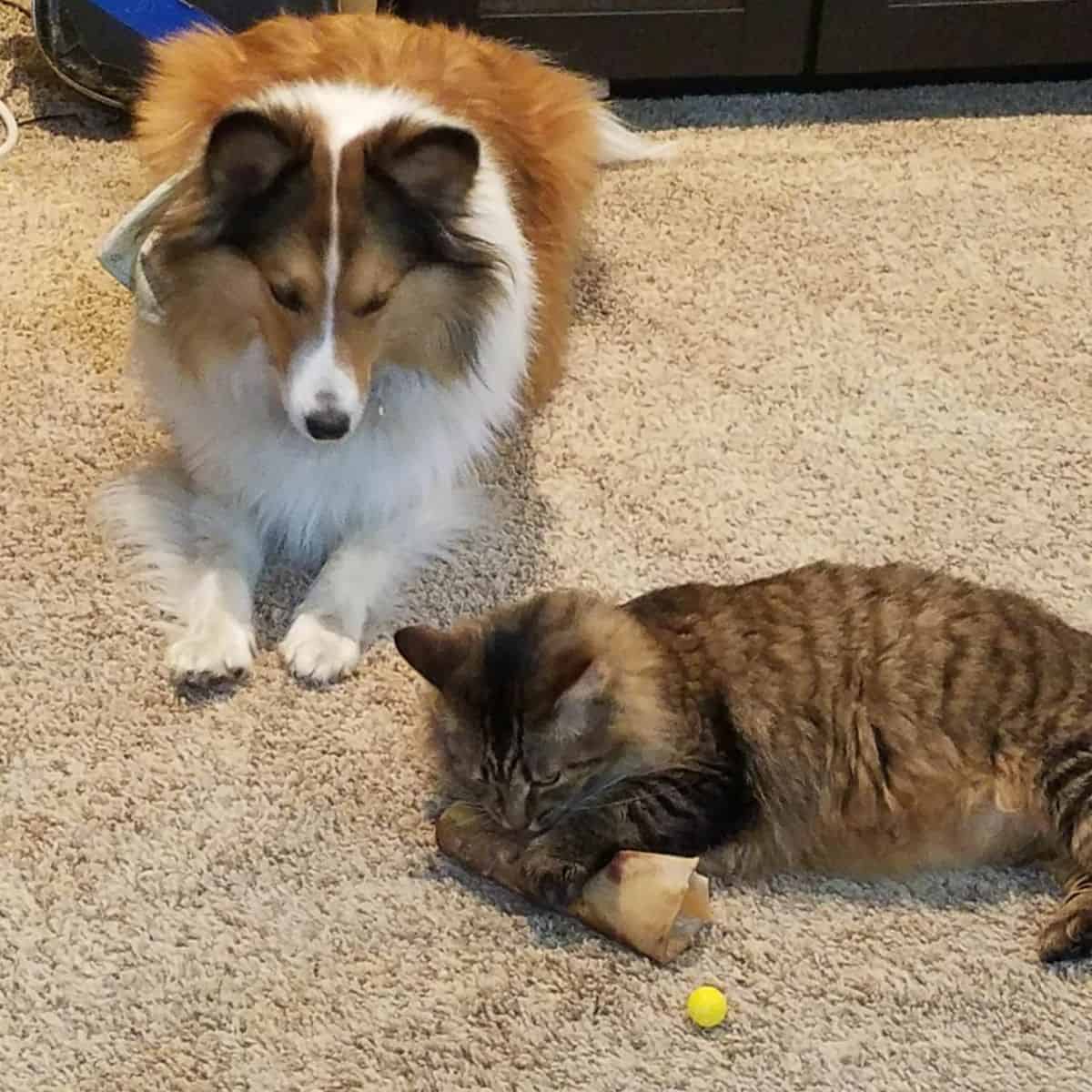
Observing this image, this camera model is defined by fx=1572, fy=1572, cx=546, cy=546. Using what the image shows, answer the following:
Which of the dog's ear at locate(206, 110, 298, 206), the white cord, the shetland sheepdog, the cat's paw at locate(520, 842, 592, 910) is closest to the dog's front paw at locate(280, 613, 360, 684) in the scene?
the shetland sheepdog

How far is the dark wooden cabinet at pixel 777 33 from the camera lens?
10.0 ft

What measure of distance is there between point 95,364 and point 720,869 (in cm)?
132

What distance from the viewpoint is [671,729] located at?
169cm

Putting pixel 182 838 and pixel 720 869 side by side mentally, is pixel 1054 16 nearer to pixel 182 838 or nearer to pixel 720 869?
pixel 720 869

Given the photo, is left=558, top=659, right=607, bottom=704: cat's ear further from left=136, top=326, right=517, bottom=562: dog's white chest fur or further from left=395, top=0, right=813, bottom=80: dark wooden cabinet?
left=395, top=0, right=813, bottom=80: dark wooden cabinet

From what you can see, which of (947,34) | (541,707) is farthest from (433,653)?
(947,34)

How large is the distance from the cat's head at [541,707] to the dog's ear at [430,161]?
21.4 inches

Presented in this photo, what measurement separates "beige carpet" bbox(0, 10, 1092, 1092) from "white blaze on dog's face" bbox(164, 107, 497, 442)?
357mm

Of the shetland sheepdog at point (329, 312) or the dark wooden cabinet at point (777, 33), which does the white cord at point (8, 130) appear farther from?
the dark wooden cabinet at point (777, 33)

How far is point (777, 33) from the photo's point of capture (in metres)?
3.13

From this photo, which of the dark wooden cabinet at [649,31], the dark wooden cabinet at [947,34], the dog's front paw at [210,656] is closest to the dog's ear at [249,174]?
the dog's front paw at [210,656]

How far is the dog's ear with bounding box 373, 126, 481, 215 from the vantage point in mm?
1854

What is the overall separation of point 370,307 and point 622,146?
1197 millimetres

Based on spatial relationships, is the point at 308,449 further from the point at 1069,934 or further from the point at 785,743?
the point at 1069,934
